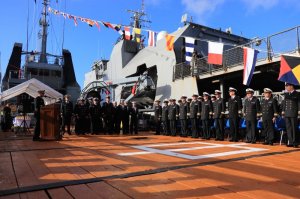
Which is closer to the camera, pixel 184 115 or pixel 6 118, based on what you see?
pixel 184 115

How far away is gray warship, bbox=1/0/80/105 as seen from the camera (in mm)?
19766

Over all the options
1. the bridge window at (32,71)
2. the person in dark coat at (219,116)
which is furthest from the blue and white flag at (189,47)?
the bridge window at (32,71)

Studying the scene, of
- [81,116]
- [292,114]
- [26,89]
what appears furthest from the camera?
[26,89]

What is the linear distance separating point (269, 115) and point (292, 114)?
0.61 metres

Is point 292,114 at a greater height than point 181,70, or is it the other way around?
point 181,70

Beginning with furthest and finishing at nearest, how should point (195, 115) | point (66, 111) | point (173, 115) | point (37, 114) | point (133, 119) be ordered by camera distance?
point (133, 119) < point (173, 115) < point (66, 111) < point (195, 115) < point (37, 114)

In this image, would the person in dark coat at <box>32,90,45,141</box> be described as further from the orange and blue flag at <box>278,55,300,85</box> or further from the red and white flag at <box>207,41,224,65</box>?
the orange and blue flag at <box>278,55,300,85</box>

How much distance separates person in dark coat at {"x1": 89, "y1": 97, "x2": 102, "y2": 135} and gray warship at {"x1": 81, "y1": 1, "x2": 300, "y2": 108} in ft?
13.3

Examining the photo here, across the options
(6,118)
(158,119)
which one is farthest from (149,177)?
(6,118)

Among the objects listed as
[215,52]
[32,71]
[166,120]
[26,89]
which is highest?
[32,71]

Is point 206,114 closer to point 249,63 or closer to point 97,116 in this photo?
point 249,63

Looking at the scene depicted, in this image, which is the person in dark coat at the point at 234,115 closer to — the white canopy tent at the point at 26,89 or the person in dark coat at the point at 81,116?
the person in dark coat at the point at 81,116

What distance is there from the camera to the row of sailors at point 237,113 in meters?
6.66

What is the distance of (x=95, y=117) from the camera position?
1105 cm
